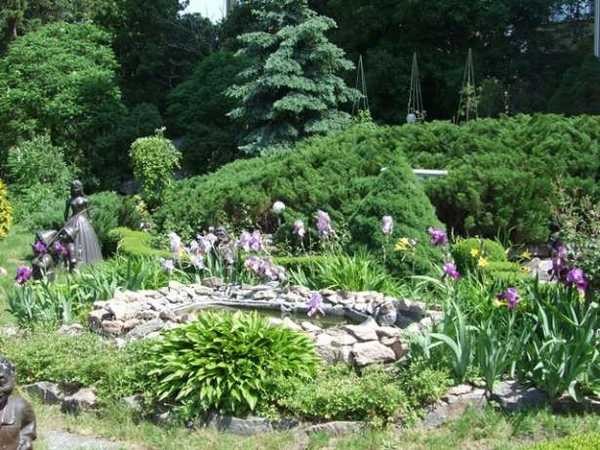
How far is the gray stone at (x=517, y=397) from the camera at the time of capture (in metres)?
5.53

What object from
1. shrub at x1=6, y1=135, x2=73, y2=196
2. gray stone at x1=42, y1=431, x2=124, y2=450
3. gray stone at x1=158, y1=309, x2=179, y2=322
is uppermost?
shrub at x1=6, y1=135, x2=73, y2=196

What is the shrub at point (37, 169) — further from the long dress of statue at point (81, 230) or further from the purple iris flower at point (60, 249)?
the purple iris flower at point (60, 249)

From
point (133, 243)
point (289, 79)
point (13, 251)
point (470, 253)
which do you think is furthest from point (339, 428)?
point (289, 79)

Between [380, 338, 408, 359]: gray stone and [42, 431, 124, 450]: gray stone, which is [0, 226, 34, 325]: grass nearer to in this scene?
[42, 431, 124, 450]: gray stone

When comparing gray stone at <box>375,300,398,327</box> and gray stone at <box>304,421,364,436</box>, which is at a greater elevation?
gray stone at <box>375,300,398,327</box>

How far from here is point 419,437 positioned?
5.31 meters

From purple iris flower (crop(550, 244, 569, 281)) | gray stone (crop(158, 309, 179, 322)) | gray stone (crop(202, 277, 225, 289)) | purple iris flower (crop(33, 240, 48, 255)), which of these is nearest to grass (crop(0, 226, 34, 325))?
purple iris flower (crop(33, 240, 48, 255))

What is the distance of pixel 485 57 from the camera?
67.4ft

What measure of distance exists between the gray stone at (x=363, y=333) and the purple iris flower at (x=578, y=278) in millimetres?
1491

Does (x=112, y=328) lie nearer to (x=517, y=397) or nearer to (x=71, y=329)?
(x=71, y=329)

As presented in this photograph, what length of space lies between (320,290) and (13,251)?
285 inches

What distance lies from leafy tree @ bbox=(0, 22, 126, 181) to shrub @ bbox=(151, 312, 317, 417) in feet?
48.1

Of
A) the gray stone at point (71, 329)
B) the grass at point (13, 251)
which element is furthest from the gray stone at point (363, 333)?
the grass at point (13, 251)

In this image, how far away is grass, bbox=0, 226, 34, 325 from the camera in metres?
11.3
